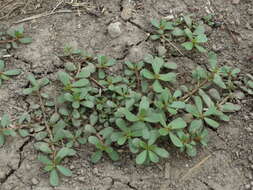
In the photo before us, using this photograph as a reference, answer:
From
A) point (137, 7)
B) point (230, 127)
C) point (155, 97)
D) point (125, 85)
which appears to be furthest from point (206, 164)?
point (137, 7)

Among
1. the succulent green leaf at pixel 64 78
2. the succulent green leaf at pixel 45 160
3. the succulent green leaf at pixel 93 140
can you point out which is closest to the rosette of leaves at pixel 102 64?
the succulent green leaf at pixel 64 78

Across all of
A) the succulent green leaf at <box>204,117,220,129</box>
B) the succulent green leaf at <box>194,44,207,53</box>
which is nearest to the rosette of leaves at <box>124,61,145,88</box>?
the succulent green leaf at <box>194,44,207,53</box>

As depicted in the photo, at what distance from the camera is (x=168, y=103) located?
2812mm

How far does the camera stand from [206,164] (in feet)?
8.93

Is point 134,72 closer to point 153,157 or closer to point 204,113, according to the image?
point 204,113

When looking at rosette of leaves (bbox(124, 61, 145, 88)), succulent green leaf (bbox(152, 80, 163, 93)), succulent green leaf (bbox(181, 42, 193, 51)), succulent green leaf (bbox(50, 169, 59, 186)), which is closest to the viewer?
succulent green leaf (bbox(50, 169, 59, 186))

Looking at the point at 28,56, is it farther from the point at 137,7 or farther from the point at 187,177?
the point at 187,177

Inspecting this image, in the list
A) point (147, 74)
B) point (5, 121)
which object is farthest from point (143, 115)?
point (5, 121)

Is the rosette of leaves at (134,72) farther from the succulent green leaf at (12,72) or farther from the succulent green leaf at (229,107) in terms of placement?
the succulent green leaf at (12,72)

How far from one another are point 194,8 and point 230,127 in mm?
1118

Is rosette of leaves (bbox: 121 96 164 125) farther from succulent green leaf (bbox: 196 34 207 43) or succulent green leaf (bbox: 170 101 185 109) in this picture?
succulent green leaf (bbox: 196 34 207 43)

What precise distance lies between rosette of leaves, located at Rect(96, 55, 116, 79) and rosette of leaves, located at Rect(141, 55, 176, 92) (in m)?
0.27

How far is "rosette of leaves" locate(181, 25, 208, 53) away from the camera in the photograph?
3129mm

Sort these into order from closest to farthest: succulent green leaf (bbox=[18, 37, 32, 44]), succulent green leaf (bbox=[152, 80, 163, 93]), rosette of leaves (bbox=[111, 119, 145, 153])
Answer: rosette of leaves (bbox=[111, 119, 145, 153]), succulent green leaf (bbox=[152, 80, 163, 93]), succulent green leaf (bbox=[18, 37, 32, 44])
